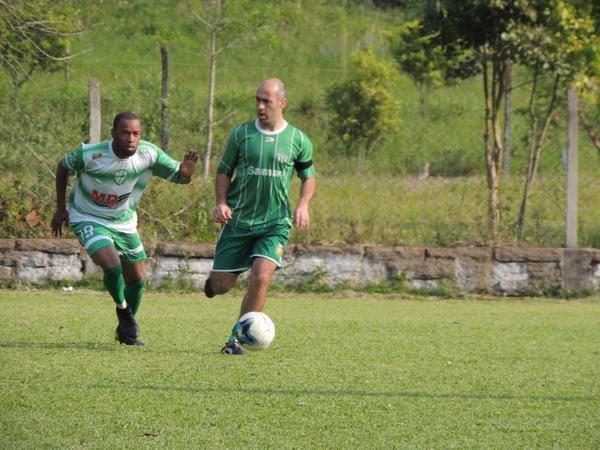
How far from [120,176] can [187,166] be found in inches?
19.2

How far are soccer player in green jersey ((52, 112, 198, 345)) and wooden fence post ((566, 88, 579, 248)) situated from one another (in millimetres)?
5490

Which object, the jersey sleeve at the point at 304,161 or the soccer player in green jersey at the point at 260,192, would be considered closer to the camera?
the soccer player in green jersey at the point at 260,192

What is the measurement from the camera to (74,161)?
770 centimetres

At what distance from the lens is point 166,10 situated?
76.8 feet

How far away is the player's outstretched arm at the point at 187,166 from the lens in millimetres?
7672

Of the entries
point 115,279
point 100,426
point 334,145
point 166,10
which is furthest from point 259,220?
point 166,10

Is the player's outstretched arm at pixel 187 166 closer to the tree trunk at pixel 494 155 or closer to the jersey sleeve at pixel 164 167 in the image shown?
the jersey sleeve at pixel 164 167

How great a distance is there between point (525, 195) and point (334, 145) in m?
4.95

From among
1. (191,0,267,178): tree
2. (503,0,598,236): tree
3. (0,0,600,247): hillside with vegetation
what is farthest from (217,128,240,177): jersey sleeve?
(191,0,267,178): tree

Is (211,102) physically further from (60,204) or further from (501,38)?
(60,204)

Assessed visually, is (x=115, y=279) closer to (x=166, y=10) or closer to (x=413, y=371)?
(x=413, y=371)

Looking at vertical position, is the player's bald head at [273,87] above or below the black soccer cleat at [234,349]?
above

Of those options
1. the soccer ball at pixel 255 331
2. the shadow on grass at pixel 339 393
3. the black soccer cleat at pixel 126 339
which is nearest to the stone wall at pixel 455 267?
the black soccer cleat at pixel 126 339

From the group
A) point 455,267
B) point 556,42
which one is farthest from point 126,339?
point 556,42
